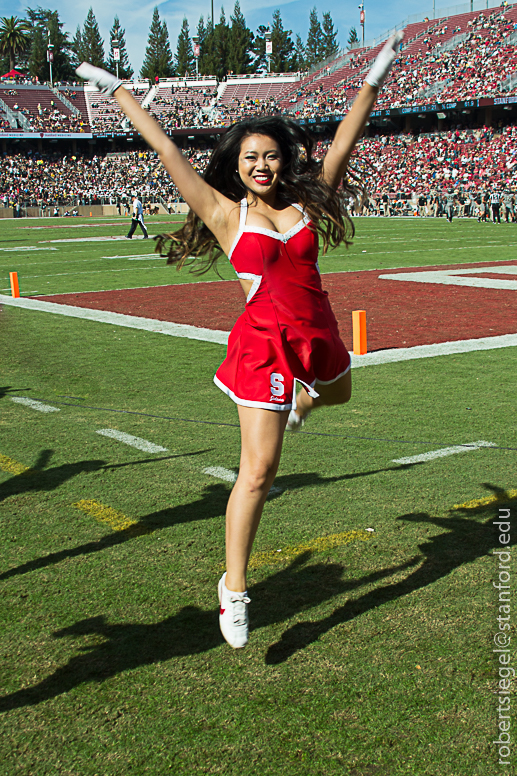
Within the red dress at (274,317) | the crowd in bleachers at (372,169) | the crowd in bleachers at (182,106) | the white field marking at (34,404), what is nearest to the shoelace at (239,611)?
the red dress at (274,317)

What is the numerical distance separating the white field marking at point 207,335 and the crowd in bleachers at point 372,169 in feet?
91.7

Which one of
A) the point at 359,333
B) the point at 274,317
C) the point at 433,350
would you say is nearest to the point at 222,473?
the point at 274,317

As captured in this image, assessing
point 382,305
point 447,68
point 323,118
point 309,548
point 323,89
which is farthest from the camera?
point 323,89

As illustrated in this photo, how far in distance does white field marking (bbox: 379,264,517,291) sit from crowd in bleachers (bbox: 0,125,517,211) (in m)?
22.1

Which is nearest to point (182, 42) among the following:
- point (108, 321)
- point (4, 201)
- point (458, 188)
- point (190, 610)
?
point (4, 201)

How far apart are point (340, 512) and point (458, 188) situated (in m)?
47.3

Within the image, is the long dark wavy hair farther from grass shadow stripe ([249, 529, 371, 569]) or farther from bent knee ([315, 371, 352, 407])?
grass shadow stripe ([249, 529, 371, 569])

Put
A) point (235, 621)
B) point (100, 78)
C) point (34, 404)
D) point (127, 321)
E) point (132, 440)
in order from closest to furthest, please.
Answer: point (235, 621), point (100, 78), point (132, 440), point (34, 404), point (127, 321)

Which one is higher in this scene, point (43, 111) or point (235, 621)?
point (43, 111)

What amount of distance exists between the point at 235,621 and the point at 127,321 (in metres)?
8.60

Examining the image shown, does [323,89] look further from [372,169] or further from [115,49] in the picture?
[115,49]

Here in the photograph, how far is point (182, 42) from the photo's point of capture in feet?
404

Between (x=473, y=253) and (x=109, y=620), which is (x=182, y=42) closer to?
(x=473, y=253)

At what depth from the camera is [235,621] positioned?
272 cm
